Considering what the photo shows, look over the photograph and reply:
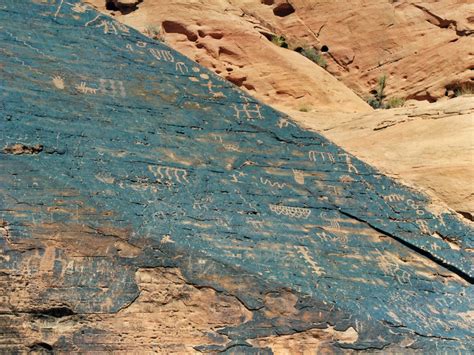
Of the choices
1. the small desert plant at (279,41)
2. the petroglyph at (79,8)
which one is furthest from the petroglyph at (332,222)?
the small desert plant at (279,41)

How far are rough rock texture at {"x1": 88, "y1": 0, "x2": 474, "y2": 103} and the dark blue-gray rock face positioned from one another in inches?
195

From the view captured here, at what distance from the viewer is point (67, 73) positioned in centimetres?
606

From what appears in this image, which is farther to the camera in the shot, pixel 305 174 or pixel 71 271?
pixel 305 174

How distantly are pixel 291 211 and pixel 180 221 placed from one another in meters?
1.19

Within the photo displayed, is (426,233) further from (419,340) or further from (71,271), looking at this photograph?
(71,271)

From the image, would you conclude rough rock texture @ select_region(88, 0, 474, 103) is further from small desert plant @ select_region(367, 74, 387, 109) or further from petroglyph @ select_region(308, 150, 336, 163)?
petroglyph @ select_region(308, 150, 336, 163)

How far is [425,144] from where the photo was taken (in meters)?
7.66

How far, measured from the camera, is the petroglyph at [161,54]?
6.42m

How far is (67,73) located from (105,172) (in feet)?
4.04

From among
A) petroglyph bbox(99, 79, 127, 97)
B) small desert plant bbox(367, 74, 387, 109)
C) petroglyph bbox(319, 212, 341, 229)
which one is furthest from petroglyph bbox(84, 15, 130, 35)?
small desert plant bbox(367, 74, 387, 109)

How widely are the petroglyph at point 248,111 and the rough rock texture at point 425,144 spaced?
637 mm

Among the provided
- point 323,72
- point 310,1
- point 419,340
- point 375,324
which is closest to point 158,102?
point 375,324

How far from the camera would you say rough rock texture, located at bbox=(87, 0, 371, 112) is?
1116 centimetres

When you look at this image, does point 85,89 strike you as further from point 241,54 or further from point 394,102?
point 394,102
